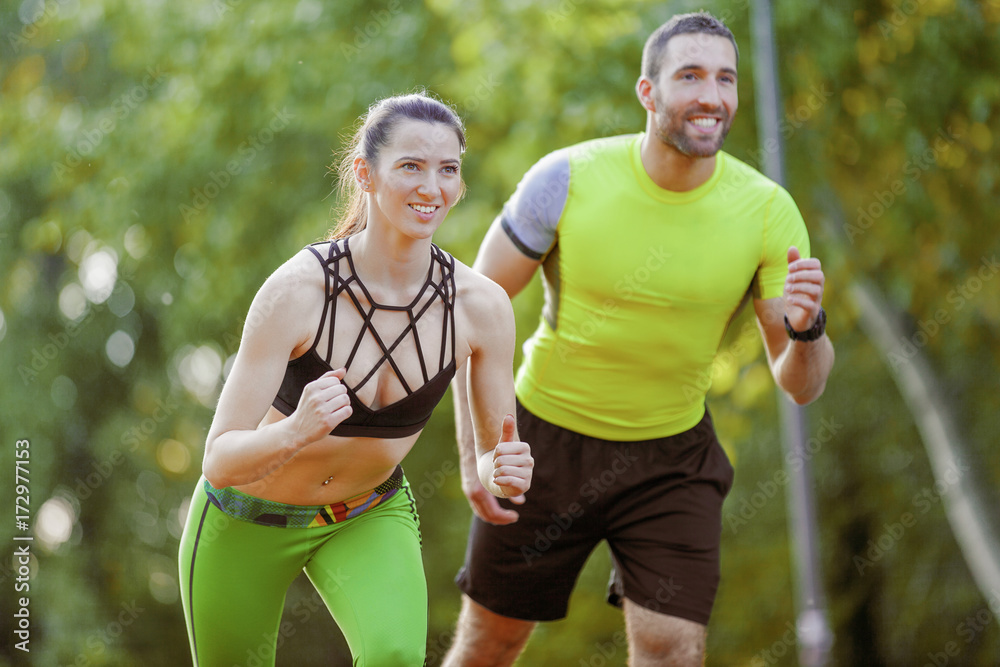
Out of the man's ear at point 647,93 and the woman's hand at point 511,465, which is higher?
the man's ear at point 647,93

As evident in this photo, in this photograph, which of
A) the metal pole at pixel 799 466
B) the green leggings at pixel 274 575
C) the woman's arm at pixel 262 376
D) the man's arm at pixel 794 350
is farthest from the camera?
the metal pole at pixel 799 466

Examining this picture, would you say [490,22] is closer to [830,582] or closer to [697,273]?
[697,273]

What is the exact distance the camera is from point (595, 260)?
3.84m

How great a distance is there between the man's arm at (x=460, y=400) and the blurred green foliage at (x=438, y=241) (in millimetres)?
4339

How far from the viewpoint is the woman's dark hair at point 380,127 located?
2877 millimetres

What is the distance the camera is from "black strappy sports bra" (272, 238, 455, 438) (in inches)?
113

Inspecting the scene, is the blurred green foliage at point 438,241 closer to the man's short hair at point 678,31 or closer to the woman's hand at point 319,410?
the man's short hair at point 678,31

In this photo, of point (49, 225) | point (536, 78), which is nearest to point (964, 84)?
point (536, 78)

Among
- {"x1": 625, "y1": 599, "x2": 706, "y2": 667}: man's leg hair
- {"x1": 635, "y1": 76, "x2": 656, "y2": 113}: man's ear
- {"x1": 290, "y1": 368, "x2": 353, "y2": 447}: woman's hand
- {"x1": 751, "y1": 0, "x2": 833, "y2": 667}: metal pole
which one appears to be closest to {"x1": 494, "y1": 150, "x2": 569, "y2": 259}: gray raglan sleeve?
{"x1": 635, "y1": 76, "x2": 656, "y2": 113}: man's ear

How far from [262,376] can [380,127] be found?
0.70 meters

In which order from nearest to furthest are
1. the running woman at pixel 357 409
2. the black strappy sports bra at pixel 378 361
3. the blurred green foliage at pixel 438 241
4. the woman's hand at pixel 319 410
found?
the woman's hand at pixel 319 410 → the running woman at pixel 357 409 → the black strappy sports bra at pixel 378 361 → the blurred green foliage at pixel 438 241

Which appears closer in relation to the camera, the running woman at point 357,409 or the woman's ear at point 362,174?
the running woman at point 357,409

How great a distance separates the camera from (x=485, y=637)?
13.6ft

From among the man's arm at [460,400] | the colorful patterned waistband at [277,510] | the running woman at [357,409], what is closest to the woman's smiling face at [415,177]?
the running woman at [357,409]
